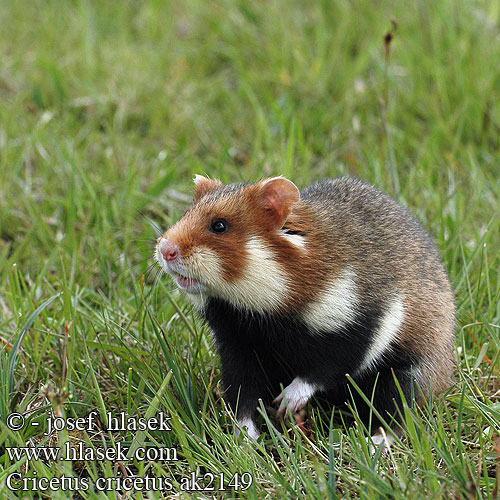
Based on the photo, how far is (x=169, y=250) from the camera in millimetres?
3094

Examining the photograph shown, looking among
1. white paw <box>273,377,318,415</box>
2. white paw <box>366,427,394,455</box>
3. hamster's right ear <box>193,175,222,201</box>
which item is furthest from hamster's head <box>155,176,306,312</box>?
white paw <box>366,427,394,455</box>

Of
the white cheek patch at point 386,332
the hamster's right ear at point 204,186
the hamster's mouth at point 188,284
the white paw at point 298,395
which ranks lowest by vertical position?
the white paw at point 298,395

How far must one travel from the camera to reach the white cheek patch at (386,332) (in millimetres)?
3283

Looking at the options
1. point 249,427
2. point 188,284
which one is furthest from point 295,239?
point 249,427

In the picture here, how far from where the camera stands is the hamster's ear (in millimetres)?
3201

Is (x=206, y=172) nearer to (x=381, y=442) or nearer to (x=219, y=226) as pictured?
(x=219, y=226)

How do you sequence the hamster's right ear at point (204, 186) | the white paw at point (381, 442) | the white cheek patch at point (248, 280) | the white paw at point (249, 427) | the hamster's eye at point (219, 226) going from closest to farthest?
1. the white paw at point (381, 442)
2. the white cheek patch at point (248, 280)
3. the hamster's eye at point (219, 226)
4. the white paw at point (249, 427)
5. the hamster's right ear at point (204, 186)

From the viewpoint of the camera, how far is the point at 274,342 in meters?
3.26

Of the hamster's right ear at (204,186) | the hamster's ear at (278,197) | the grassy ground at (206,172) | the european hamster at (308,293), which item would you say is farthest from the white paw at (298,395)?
the hamster's right ear at (204,186)

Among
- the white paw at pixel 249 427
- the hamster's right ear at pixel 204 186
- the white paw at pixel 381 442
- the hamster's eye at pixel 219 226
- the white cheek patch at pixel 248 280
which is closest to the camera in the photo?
the white paw at pixel 381 442

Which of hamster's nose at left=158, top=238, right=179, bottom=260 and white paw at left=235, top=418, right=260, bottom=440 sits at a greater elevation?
hamster's nose at left=158, top=238, right=179, bottom=260

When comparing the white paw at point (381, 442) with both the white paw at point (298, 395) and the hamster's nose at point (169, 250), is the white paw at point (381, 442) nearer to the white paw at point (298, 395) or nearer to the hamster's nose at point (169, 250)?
the white paw at point (298, 395)

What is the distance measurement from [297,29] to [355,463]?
471 cm

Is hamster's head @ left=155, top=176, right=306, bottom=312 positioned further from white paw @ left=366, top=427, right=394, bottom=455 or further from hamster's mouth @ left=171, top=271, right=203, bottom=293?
white paw @ left=366, top=427, right=394, bottom=455
